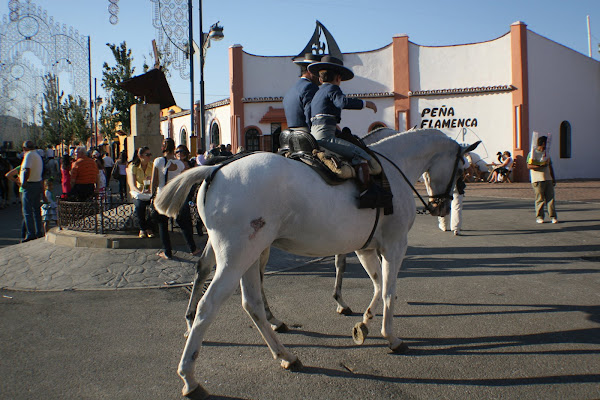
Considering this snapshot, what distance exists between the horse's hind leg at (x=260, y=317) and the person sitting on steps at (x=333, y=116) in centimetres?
118

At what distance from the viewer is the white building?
81.8ft

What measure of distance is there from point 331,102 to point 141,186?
16.6 ft

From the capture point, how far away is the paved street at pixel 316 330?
3.79 metres

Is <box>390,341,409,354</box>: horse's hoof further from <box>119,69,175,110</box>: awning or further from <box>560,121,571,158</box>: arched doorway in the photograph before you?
<box>560,121,571,158</box>: arched doorway

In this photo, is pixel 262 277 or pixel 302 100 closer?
pixel 302 100

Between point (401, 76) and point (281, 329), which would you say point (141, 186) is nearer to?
point (281, 329)

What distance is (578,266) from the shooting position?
7578 mm

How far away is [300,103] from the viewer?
16.0 ft

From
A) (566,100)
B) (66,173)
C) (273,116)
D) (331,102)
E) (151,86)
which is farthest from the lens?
Result: (273,116)

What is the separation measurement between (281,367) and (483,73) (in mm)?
24512

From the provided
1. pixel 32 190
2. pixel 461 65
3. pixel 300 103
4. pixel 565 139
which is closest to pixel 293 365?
pixel 300 103

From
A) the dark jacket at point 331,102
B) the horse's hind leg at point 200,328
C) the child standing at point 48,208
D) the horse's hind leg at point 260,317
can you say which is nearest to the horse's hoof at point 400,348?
the horse's hind leg at point 260,317

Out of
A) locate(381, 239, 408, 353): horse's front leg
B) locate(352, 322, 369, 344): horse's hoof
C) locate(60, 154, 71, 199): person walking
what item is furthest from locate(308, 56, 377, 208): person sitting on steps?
locate(60, 154, 71, 199): person walking

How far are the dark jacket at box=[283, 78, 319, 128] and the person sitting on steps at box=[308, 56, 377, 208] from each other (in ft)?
0.47
